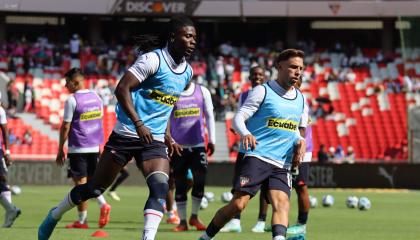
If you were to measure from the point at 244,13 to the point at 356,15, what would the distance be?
5.57 meters

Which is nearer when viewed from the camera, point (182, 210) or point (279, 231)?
point (279, 231)

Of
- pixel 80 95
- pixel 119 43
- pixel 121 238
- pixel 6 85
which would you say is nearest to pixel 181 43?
pixel 121 238

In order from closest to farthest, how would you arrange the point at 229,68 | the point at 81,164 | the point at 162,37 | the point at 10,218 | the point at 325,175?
the point at 162,37 < the point at 10,218 < the point at 81,164 < the point at 325,175 < the point at 229,68

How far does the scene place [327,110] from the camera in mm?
44375

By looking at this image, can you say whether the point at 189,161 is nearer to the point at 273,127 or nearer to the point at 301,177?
the point at 301,177

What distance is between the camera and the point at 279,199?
1096cm

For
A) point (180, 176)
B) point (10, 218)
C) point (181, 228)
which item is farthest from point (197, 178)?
point (10, 218)

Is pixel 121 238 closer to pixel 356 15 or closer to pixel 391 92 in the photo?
pixel 391 92

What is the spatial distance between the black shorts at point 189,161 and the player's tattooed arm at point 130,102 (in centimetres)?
556

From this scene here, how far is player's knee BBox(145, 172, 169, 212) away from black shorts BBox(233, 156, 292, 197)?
938mm

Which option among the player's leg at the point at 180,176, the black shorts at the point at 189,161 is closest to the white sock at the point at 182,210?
the player's leg at the point at 180,176

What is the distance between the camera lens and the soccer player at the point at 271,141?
11.0 meters

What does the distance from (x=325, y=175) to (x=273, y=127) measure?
2199 centimetres

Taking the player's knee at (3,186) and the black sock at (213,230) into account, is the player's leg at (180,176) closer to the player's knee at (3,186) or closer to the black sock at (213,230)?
the player's knee at (3,186)
